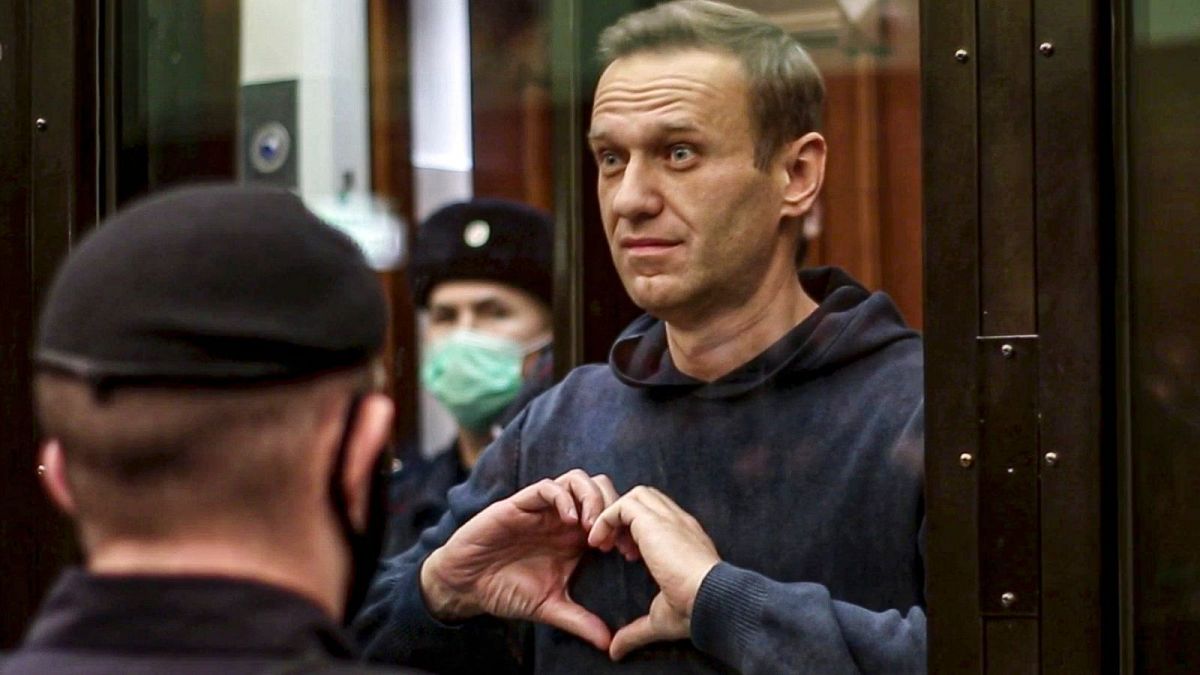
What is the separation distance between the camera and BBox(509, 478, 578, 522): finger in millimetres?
3000

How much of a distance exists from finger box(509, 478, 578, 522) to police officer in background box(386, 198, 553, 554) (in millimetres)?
224

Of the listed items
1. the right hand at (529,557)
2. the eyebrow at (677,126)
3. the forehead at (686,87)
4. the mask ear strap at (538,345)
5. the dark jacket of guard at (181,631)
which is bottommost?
the right hand at (529,557)

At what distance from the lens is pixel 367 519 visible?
6.09ft

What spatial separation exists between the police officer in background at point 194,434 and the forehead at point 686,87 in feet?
4.33

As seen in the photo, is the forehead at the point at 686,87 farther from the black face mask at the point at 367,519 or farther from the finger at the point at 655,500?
the black face mask at the point at 367,519

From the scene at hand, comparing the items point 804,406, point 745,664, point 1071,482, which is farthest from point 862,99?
point 745,664

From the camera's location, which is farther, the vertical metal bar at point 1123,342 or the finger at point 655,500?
the finger at point 655,500

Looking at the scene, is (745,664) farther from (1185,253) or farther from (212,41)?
(212,41)

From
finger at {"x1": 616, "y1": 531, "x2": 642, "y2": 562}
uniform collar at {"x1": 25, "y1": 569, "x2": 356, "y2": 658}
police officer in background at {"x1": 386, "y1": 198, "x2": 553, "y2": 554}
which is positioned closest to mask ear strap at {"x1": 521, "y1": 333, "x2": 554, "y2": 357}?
police officer in background at {"x1": 386, "y1": 198, "x2": 553, "y2": 554}

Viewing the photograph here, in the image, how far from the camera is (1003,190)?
2711 millimetres

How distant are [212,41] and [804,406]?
4.67 ft

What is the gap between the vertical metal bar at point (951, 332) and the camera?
2713 millimetres

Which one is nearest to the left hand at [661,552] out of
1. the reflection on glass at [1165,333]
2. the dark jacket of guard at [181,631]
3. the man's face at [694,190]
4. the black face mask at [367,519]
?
the man's face at [694,190]

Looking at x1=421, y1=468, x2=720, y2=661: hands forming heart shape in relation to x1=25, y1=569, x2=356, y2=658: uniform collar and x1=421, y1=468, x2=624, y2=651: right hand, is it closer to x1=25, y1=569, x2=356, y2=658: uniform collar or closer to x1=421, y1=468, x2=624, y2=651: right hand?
x1=421, y1=468, x2=624, y2=651: right hand
